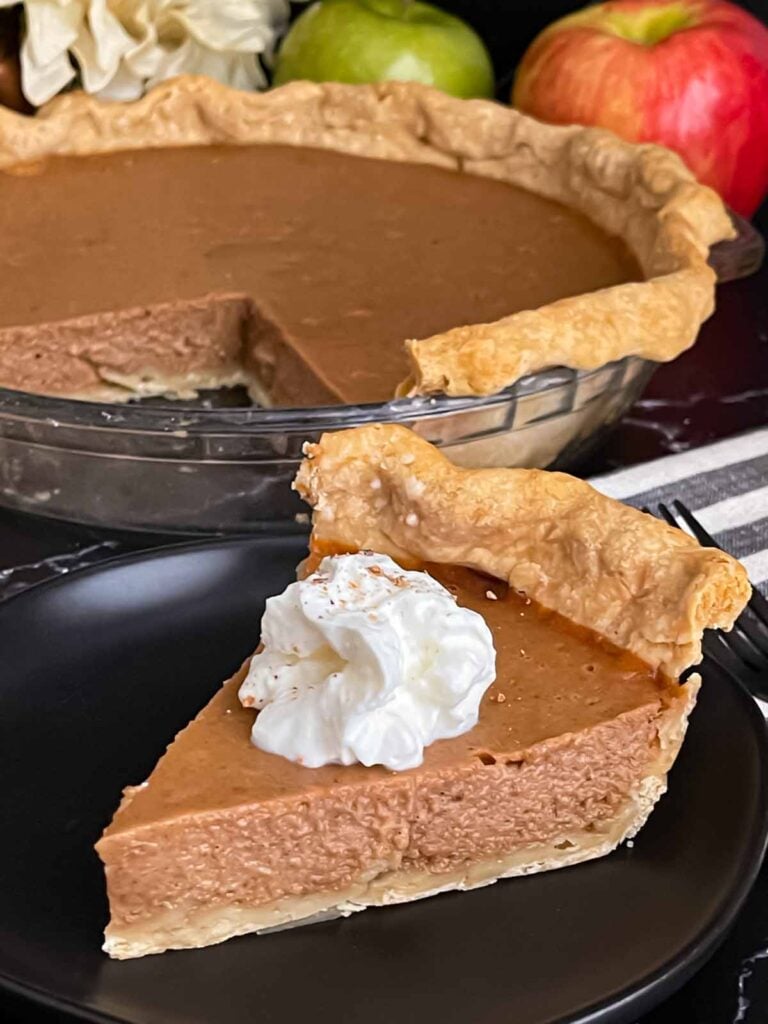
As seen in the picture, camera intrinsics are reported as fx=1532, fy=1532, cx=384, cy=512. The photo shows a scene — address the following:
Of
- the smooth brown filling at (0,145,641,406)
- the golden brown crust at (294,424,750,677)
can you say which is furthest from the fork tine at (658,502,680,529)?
the smooth brown filling at (0,145,641,406)

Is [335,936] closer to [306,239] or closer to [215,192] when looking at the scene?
[306,239]

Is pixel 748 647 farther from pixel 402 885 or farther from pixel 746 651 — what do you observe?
pixel 402 885

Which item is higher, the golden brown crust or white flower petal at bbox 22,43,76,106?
the golden brown crust

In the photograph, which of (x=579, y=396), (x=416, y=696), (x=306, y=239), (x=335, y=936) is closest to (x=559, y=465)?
(x=579, y=396)

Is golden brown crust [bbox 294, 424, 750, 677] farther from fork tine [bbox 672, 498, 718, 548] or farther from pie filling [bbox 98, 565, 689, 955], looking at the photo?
fork tine [bbox 672, 498, 718, 548]

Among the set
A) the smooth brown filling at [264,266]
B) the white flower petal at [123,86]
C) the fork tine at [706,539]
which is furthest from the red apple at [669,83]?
the fork tine at [706,539]
